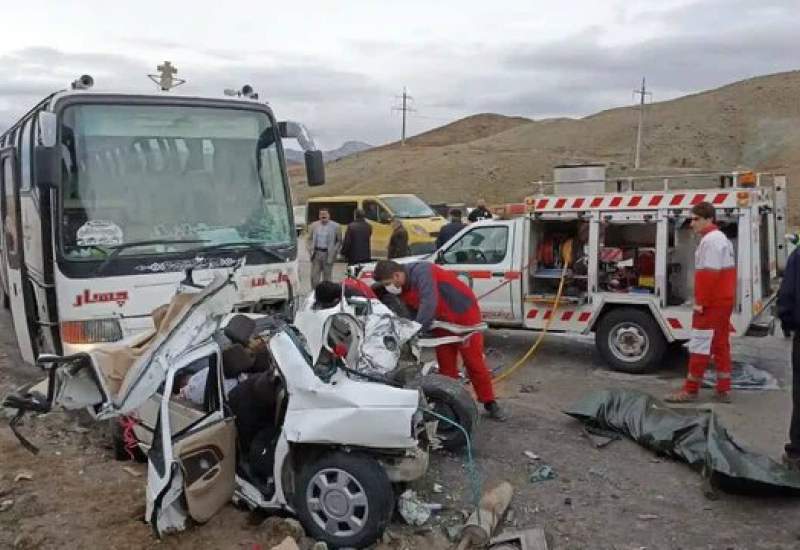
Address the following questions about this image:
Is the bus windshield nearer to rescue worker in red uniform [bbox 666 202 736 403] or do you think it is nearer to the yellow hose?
the yellow hose

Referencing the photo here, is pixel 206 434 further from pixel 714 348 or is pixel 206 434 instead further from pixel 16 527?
pixel 714 348

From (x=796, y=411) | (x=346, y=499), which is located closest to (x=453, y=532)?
(x=346, y=499)

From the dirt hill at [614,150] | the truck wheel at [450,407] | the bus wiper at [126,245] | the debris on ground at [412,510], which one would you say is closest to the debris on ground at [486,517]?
the debris on ground at [412,510]

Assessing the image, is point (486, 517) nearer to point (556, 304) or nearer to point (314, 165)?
point (314, 165)

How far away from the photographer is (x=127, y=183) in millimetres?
6520

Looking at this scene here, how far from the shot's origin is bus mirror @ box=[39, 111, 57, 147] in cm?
597

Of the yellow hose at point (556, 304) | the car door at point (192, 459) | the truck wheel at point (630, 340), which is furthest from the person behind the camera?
the yellow hose at point (556, 304)

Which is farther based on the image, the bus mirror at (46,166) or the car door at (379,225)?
the car door at (379,225)

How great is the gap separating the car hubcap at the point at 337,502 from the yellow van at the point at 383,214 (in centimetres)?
1548

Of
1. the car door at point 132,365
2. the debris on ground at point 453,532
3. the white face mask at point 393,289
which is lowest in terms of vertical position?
the debris on ground at point 453,532

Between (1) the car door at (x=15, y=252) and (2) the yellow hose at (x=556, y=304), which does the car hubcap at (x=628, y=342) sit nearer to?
(2) the yellow hose at (x=556, y=304)

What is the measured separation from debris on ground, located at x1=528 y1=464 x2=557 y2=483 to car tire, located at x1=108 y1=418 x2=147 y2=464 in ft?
9.04

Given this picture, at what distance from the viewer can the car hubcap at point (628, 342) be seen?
28.9 feet

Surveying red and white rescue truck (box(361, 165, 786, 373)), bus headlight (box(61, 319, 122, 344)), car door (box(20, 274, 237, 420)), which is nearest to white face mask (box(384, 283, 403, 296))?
car door (box(20, 274, 237, 420))
